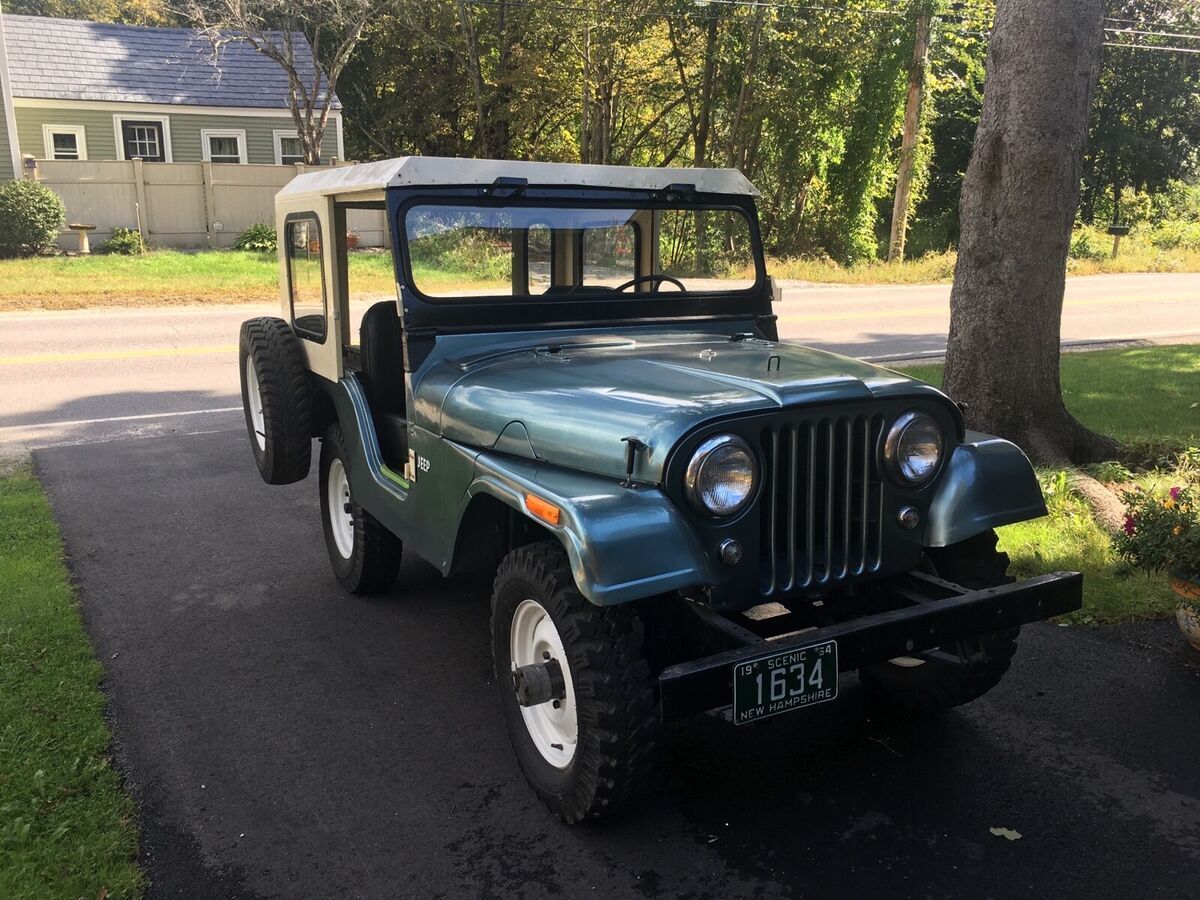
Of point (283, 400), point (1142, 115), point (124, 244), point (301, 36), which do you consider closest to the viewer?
point (283, 400)

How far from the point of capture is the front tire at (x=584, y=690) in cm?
287

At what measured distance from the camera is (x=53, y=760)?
3.49m

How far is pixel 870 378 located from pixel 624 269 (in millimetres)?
1651

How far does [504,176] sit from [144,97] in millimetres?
25864

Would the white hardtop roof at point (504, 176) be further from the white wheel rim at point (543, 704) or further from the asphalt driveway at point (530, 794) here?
the asphalt driveway at point (530, 794)

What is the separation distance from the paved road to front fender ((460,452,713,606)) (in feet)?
7.26

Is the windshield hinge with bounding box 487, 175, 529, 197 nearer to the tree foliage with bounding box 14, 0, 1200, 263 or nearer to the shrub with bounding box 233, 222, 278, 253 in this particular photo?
the shrub with bounding box 233, 222, 278, 253

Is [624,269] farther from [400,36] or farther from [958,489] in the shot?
[400,36]

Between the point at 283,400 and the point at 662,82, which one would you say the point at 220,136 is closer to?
the point at 662,82

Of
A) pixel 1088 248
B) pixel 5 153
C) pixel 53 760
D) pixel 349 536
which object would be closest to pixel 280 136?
pixel 5 153

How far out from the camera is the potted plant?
4.26 meters

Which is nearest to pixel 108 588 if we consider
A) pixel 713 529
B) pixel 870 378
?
pixel 713 529

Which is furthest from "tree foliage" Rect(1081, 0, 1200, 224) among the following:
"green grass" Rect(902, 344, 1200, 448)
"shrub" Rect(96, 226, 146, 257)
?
"shrub" Rect(96, 226, 146, 257)

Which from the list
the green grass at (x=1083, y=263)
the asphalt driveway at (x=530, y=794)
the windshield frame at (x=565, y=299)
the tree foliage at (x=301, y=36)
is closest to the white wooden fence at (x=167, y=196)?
the tree foliage at (x=301, y=36)
